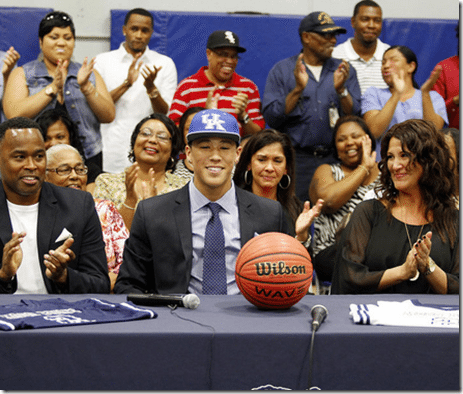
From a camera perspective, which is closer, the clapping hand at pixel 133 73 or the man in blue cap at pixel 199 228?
the man in blue cap at pixel 199 228

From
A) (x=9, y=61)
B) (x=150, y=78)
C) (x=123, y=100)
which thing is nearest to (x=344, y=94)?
(x=150, y=78)

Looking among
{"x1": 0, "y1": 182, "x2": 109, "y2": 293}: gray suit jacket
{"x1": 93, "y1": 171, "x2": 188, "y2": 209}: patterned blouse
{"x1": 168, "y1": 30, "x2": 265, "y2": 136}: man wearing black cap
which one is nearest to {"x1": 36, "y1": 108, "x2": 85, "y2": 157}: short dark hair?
{"x1": 93, "y1": 171, "x2": 188, "y2": 209}: patterned blouse

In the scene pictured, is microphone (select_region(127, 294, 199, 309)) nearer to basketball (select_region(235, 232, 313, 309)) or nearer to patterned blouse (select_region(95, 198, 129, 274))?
basketball (select_region(235, 232, 313, 309))

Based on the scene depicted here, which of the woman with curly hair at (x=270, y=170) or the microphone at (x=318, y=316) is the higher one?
the woman with curly hair at (x=270, y=170)

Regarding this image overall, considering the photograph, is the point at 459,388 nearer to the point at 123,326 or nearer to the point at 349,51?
the point at 123,326

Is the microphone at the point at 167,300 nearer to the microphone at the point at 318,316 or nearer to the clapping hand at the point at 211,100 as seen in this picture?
the microphone at the point at 318,316

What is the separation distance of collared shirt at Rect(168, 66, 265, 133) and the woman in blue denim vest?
545mm

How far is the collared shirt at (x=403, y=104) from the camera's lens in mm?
5492

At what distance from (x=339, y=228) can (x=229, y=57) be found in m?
1.91

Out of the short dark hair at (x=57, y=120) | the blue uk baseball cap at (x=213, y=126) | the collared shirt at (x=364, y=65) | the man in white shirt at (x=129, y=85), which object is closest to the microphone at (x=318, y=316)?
the blue uk baseball cap at (x=213, y=126)

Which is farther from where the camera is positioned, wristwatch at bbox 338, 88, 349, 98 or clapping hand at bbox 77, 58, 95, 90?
wristwatch at bbox 338, 88, 349, 98

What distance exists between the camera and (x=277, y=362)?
200cm

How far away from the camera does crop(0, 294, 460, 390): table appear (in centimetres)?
197

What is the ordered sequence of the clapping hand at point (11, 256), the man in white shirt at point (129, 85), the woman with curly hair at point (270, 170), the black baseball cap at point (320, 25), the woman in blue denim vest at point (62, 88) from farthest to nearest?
the man in white shirt at point (129, 85), the black baseball cap at point (320, 25), the woman in blue denim vest at point (62, 88), the woman with curly hair at point (270, 170), the clapping hand at point (11, 256)
